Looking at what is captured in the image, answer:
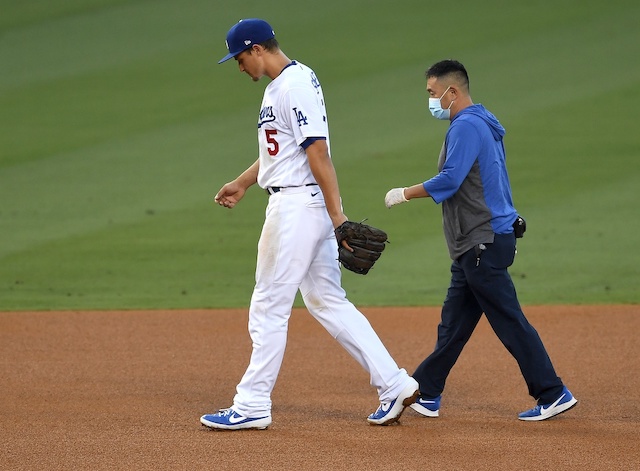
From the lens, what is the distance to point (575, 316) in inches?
339

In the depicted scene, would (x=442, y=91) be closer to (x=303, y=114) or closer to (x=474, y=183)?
(x=474, y=183)

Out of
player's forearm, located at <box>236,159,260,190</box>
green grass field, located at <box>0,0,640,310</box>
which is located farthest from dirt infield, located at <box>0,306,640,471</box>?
player's forearm, located at <box>236,159,260,190</box>

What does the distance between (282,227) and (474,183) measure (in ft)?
3.43

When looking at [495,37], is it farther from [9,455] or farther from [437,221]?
[9,455]

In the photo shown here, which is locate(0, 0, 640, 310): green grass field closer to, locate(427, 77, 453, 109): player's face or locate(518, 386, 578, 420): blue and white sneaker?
locate(518, 386, 578, 420): blue and white sneaker

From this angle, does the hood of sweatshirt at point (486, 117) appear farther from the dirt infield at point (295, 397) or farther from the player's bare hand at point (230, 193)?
the dirt infield at point (295, 397)

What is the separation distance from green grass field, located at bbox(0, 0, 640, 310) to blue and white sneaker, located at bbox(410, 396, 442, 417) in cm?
341

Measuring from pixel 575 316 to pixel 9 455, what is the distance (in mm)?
5034

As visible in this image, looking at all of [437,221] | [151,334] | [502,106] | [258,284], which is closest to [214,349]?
[151,334]

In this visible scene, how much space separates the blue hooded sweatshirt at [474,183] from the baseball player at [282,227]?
0.65 metres

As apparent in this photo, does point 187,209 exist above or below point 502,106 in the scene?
below

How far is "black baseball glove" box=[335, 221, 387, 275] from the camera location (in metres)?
5.29

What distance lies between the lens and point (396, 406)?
557 centimetres

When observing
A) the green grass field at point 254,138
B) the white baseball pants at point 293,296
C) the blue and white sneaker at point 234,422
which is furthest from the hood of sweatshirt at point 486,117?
the green grass field at point 254,138
